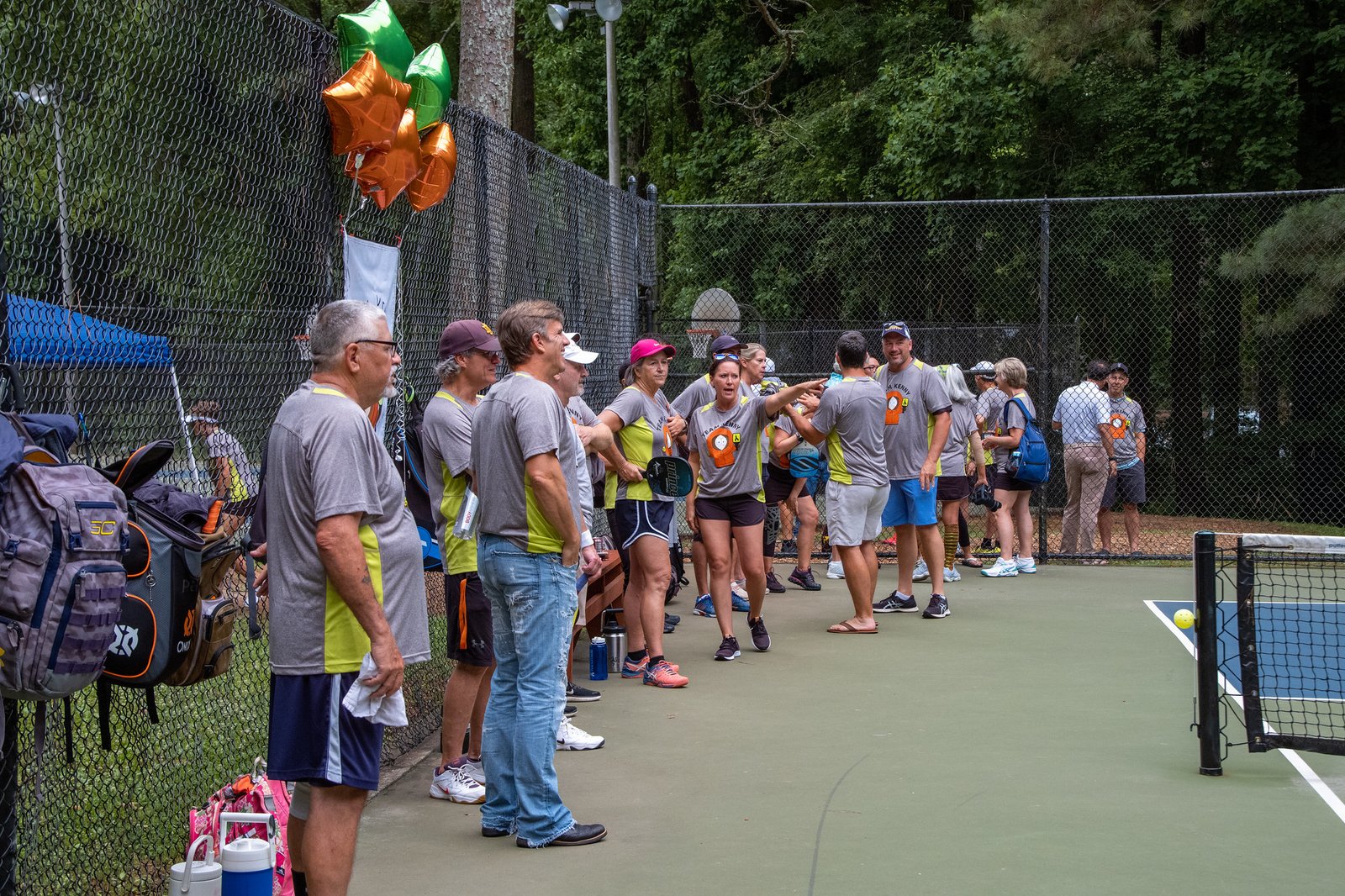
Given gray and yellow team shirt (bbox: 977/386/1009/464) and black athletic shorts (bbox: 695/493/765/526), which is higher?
gray and yellow team shirt (bbox: 977/386/1009/464)

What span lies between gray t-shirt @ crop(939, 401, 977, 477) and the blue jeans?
7.10 m

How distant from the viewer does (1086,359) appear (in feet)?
66.2

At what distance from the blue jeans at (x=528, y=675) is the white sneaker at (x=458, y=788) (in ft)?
1.76

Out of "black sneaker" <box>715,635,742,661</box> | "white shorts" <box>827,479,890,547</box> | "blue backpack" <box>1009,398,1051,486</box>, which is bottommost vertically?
"black sneaker" <box>715,635,742,661</box>

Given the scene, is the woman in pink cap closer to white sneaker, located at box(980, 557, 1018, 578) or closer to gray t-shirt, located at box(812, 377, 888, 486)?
gray t-shirt, located at box(812, 377, 888, 486)

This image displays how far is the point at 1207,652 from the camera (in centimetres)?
604

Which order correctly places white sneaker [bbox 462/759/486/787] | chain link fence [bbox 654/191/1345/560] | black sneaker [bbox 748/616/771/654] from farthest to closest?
1. chain link fence [bbox 654/191/1345/560]
2. black sneaker [bbox 748/616/771/654]
3. white sneaker [bbox 462/759/486/787]

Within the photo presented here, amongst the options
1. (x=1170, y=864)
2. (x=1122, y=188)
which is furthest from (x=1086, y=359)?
(x=1170, y=864)

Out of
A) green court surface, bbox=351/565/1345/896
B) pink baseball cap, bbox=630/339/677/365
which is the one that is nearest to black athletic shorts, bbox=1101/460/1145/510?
green court surface, bbox=351/565/1345/896

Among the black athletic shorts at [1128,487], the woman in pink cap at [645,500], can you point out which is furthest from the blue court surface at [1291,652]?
the woman in pink cap at [645,500]

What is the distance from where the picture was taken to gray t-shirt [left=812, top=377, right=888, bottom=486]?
31.2 feet

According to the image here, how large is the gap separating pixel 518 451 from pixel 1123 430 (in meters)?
10.1

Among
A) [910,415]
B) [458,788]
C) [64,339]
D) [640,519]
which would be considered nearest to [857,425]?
[910,415]

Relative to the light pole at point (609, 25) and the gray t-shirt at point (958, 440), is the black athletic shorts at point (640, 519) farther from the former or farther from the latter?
the light pole at point (609, 25)
